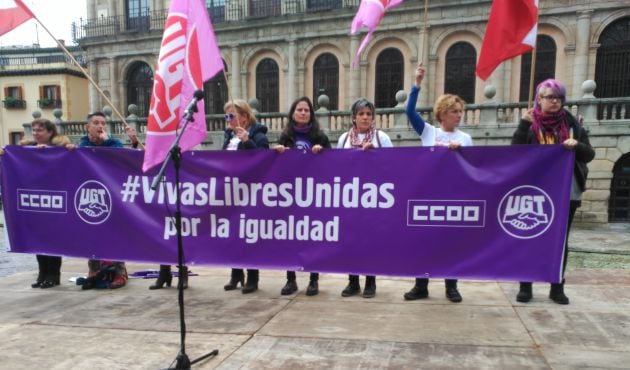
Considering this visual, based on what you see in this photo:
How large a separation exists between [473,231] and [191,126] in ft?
8.68

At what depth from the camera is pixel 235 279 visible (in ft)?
18.6

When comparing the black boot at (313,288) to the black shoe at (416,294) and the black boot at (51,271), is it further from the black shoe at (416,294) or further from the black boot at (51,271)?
the black boot at (51,271)

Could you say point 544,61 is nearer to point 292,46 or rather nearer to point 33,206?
point 292,46

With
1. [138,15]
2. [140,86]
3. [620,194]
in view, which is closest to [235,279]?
[620,194]

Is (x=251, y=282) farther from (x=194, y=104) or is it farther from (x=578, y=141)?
(x=578, y=141)

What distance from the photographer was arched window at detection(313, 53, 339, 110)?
77.6 ft

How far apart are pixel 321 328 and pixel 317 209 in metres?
1.14

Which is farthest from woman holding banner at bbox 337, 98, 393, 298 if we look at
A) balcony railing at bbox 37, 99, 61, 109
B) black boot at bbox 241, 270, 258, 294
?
balcony railing at bbox 37, 99, 61, 109

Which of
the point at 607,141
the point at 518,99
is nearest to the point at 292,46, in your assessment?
the point at 518,99

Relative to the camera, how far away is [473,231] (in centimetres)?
427

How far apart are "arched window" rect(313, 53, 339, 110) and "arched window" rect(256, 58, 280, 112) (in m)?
2.28

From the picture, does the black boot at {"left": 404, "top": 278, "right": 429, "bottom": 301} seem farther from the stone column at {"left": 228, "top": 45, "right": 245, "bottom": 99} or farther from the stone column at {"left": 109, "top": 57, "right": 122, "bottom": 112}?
the stone column at {"left": 109, "top": 57, "right": 122, "bottom": 112}

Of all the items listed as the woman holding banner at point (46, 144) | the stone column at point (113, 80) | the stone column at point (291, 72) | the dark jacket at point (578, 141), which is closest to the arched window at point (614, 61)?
the stone column at point (291, 72)

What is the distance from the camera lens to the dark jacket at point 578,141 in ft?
14.2
